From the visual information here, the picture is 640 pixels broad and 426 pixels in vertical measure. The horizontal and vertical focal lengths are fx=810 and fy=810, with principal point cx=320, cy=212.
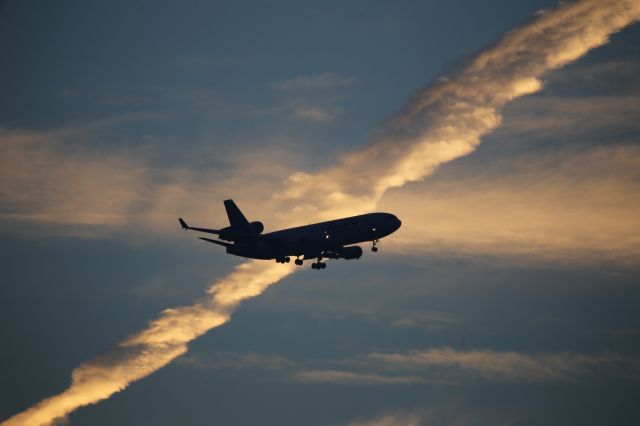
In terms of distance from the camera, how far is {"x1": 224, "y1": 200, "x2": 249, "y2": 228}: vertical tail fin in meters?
157

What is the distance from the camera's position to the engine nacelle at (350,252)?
154875mm

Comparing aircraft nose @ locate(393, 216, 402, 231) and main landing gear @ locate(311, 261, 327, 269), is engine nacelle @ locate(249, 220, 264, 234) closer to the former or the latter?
main landing gear @ locate(311, 261, 327, 269)

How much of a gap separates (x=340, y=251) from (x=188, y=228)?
3008cm

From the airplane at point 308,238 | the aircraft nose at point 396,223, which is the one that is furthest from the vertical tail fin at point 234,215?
the aircraft nose at point 396,223

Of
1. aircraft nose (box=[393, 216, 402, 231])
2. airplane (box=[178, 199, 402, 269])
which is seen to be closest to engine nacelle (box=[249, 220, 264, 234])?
airplane (box=[178, 199, 402, 269])

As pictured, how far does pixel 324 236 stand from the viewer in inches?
5694

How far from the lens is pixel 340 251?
506 feet

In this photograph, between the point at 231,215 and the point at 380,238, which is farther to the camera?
the point at 231,215

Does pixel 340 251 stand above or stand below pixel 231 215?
below

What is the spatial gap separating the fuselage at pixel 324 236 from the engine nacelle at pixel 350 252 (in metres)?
4.82

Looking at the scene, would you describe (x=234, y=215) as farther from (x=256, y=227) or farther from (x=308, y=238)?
(x=308, y=238)

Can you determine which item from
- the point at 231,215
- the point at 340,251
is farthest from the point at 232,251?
the point at 340,251

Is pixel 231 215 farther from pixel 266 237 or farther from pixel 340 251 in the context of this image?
pixel 340 251

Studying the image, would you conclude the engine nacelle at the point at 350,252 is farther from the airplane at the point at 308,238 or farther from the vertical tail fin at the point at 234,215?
the vertical tail fin at the point at 234,215
